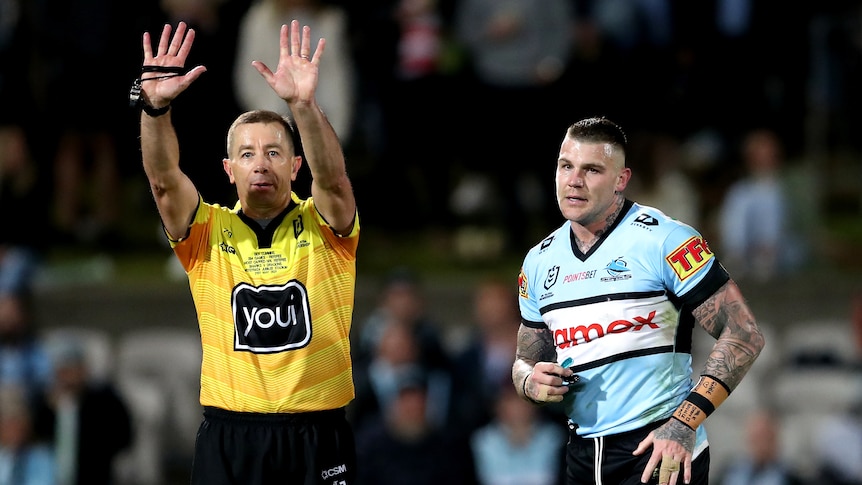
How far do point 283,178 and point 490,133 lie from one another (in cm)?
739

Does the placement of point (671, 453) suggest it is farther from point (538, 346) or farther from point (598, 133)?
point (598, 133)

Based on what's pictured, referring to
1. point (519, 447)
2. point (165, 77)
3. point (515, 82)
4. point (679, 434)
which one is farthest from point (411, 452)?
point (165, 77)

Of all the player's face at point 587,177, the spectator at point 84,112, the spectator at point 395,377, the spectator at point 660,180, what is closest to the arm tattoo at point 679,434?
the player's face at point 587,177

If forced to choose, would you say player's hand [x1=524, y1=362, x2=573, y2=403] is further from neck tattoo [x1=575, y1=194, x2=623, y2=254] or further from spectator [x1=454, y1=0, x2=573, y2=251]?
spectator [x1=454, y1=0, x2=573, y2=251]

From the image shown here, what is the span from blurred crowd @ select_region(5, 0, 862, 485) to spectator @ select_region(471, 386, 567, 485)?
0.06 feet

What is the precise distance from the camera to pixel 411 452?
11258mm

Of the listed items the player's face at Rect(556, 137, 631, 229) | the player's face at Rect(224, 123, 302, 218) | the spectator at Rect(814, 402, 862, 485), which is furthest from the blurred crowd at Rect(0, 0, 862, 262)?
the player's face at Rect(556, 137, 631, 229)

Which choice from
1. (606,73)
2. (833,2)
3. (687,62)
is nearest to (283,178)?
(606,73)

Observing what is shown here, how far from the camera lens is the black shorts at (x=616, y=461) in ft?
19.5

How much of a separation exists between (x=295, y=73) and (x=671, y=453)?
7.07ft

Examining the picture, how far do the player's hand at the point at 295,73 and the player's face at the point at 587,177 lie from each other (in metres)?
1.12

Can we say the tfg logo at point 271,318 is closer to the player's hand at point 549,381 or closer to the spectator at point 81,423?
the player's hand at point 549,381

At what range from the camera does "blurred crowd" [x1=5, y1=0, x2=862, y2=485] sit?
11.6 meters

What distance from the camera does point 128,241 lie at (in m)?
14.3
